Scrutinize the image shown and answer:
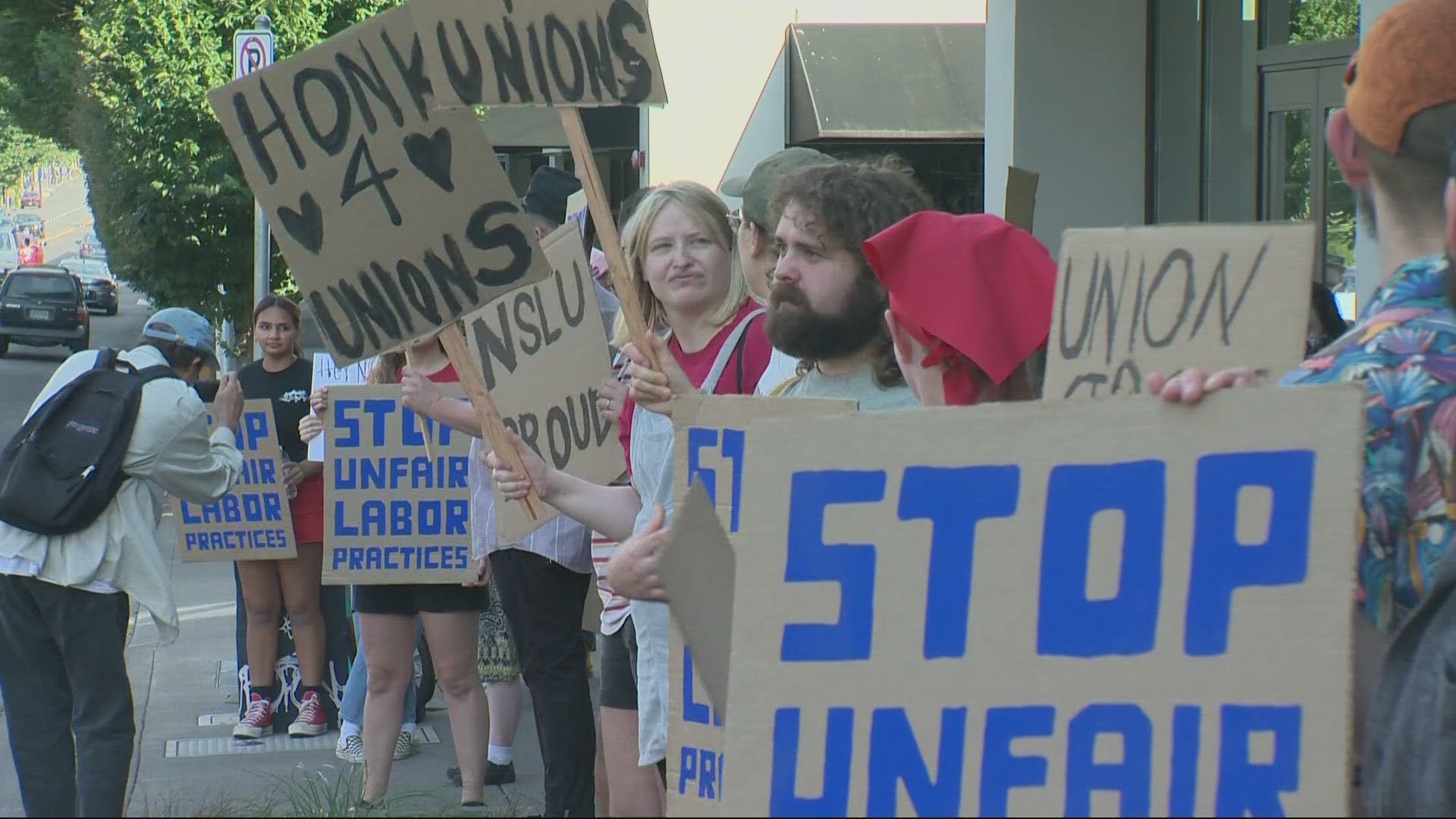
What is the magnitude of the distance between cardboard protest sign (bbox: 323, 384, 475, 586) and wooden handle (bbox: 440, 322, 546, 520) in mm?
2531

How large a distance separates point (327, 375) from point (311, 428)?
477 mm

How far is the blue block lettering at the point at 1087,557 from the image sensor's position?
1991 mm

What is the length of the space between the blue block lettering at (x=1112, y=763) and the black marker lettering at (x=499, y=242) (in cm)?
227

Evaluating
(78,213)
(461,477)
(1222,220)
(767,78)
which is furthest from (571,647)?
(78,213)

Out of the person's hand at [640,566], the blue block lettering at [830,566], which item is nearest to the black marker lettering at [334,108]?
the person's hand at [640,566]

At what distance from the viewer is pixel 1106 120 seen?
873cm

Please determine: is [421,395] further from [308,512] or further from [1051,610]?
[308,512]

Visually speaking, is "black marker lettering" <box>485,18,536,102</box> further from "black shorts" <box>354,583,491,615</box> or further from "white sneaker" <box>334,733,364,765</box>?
"white sneaker" <box>334,733,364,765</box>

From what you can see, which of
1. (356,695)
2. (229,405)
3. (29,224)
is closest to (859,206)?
(229,405)

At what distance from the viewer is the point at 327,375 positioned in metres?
7.80

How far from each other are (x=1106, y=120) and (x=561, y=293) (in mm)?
4745

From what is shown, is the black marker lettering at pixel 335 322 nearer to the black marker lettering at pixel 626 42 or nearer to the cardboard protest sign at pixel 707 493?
the black marker lettering at pixel 626 42

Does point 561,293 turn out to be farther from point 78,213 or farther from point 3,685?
point 78,213

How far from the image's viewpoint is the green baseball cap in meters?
4.16
